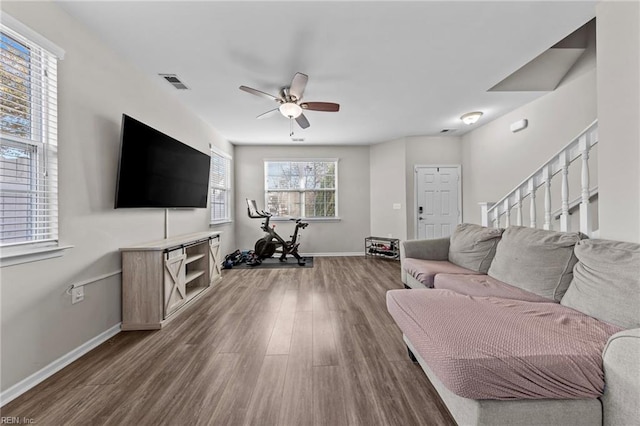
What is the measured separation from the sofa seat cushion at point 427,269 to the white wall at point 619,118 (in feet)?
3.68

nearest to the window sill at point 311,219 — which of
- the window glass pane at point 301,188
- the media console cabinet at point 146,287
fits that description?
the window glass pane at point 301,188

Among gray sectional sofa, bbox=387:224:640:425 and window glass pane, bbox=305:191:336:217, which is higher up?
window glass pane, bbox=305:191:336:217

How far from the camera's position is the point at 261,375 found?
5.32 feet

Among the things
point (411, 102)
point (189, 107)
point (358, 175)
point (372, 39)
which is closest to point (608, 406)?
point (372, 39)

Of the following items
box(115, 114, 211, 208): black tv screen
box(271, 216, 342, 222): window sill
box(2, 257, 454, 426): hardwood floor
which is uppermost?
box(115, 114, 211, 208): black tv screen

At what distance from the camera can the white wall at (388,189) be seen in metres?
5.24

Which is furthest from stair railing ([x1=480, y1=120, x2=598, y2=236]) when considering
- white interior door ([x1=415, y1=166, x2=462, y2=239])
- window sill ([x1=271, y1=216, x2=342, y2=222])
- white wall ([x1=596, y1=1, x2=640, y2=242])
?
window sill ([x1=271, y1=216, x2=342, y2=222])

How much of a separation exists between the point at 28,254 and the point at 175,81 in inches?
86.9

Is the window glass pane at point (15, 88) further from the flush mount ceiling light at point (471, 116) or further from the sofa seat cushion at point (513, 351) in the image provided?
the flush mount ceiling light at point (471, 116)

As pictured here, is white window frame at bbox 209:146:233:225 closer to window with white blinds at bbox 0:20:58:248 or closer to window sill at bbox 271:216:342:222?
window sill at bbox 271:216:342:222

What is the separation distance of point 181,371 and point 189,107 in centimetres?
336

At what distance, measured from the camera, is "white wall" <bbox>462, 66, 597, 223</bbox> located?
2.88 m

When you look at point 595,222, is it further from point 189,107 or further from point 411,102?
point 189,107

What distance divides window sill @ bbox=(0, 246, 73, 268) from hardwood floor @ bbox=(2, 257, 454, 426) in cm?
82
